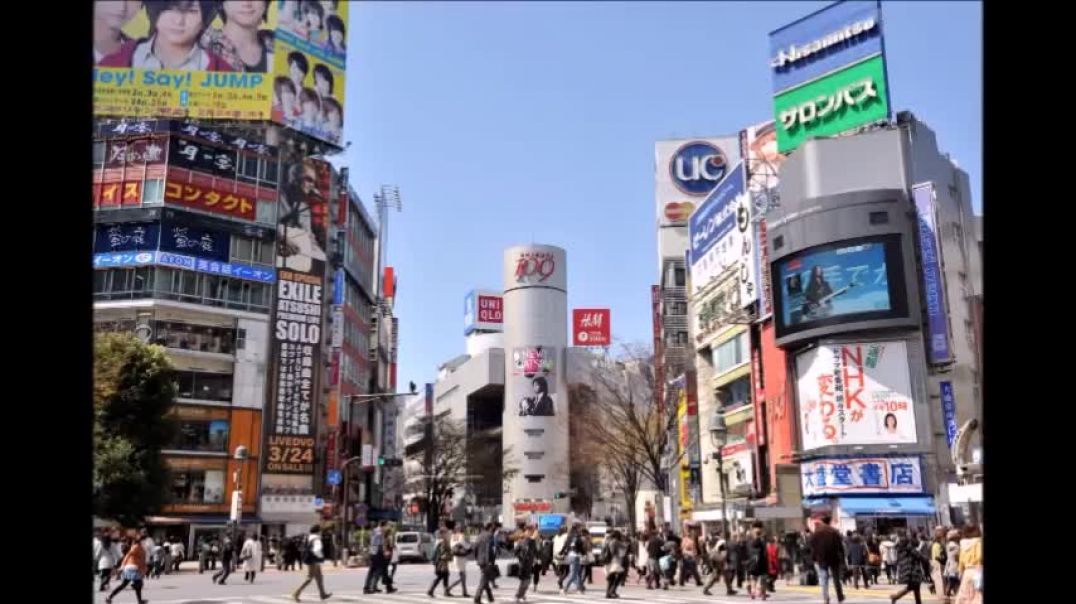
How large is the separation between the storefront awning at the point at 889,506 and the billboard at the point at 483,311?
92674 mm

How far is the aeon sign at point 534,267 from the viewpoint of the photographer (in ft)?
358

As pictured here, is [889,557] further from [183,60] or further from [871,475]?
[183,60]

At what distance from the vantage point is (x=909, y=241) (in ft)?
131

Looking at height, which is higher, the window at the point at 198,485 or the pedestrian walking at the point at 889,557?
the window at the point at 198,485

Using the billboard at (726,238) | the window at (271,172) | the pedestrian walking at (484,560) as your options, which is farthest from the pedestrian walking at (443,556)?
the window at (271,172)

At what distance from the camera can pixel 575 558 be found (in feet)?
74.4

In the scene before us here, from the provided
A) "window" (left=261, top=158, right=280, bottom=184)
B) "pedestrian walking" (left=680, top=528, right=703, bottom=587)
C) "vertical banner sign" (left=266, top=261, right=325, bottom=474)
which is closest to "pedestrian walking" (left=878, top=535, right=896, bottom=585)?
"pedestrian walking" (left=680, top=528, right=703, bottom=587)

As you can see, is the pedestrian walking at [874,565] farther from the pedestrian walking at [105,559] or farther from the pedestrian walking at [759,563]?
the pedestrian walking at [105,559]

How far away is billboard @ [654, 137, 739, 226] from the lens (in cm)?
7306

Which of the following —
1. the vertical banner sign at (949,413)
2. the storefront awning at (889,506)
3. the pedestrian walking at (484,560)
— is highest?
the vertical banner sign at (949,413)

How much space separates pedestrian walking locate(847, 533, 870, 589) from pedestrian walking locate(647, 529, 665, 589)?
5.39m

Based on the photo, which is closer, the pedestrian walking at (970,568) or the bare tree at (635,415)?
the pedestrian walking at (970,568)
